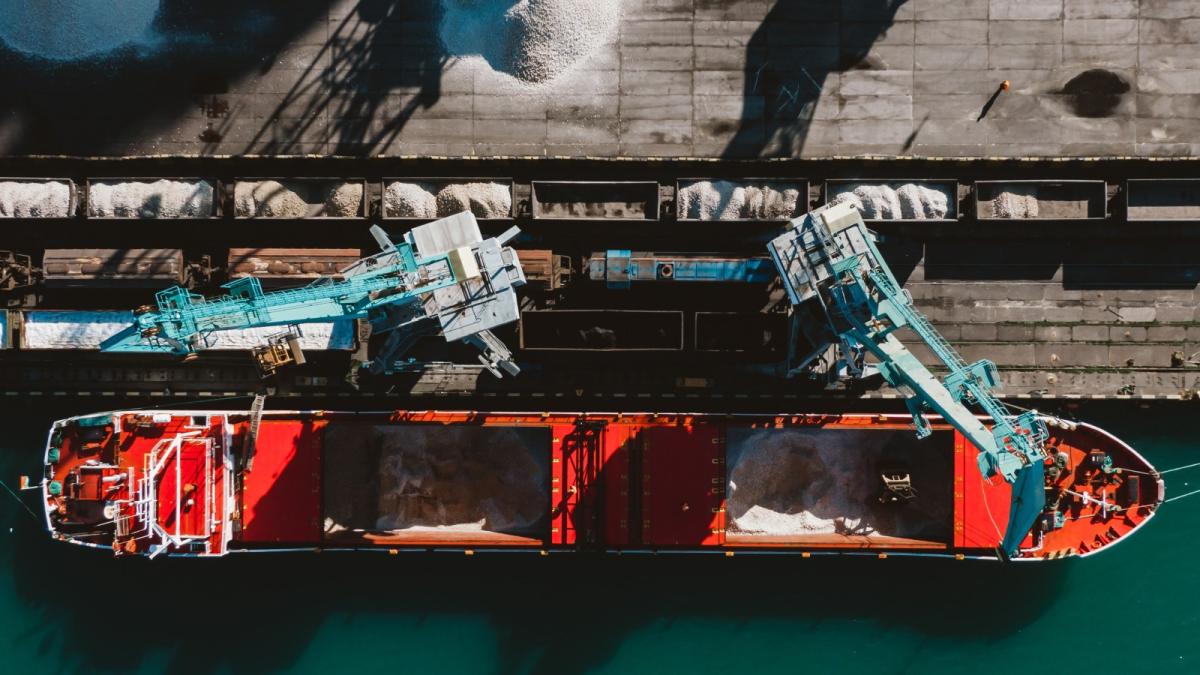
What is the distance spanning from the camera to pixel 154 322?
22.1 meters

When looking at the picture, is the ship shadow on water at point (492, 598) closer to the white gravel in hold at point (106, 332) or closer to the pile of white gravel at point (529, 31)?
the white gravel in hold at point (106, 332)

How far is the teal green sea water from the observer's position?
26.9m

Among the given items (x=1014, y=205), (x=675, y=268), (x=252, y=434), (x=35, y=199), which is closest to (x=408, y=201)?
(x=252, y=434)

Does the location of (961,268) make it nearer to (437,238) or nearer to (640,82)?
(640,82)

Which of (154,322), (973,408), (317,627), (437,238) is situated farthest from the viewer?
(317,627)

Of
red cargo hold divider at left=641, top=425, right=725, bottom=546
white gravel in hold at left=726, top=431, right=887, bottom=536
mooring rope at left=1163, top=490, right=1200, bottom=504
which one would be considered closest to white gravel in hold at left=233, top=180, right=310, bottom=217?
red cargo hold divider at left=641, top=425, right=725, bottom=546

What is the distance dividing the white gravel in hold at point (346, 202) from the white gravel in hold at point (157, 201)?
415cm

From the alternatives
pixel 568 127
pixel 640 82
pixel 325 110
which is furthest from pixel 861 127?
pixel 325 110

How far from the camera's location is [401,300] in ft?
73.7

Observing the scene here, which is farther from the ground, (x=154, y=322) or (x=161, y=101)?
(x=161, y=101)

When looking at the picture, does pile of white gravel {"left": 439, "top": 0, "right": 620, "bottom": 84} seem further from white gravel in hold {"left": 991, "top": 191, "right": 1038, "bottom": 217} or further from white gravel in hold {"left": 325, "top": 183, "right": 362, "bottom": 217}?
white gravel in hold {"left": 991, "top": 191, "right": 1038, "bottom": 217}

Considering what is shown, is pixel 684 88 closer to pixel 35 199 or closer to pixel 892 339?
pixel 892 339

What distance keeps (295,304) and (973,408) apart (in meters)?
22.0

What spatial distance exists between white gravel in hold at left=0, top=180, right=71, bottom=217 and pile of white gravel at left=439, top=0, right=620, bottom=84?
557 inches
